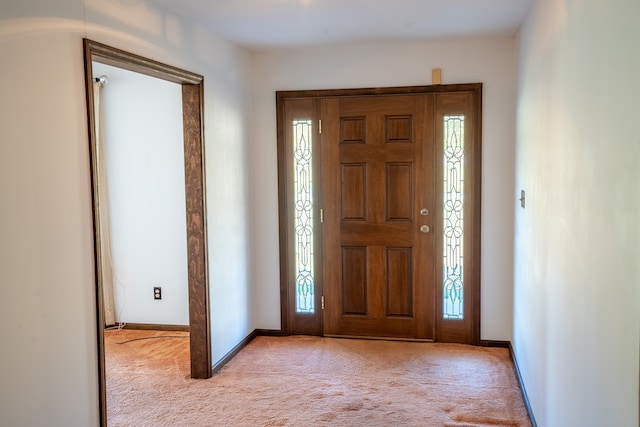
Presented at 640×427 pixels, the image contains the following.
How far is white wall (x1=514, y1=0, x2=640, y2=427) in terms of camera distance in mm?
1352

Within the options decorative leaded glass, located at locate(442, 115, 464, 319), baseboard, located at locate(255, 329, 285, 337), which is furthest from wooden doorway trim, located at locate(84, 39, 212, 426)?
decorative leaded glass, located at locate(442, 115, 464, 319)

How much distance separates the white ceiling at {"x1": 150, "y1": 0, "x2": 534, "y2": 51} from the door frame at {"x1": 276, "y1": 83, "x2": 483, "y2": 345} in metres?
0.39

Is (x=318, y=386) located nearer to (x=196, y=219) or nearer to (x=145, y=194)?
(x=196, y=219)

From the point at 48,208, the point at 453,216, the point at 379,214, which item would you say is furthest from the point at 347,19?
the point at 48,208

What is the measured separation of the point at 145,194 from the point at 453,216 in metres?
2.58

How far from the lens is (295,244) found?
457cm

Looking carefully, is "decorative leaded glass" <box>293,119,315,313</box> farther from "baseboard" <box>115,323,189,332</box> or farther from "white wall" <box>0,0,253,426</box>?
"white wall" <box>0,0,253,426</box>

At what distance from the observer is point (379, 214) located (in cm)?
438

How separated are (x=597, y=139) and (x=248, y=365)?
2.96 meters

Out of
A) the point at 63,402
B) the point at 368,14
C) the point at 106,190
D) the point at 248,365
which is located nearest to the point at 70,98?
the point at 63,402

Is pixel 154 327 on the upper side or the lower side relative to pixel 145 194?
lower

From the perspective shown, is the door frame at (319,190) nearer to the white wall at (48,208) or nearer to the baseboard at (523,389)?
the baseboard at (523,389)

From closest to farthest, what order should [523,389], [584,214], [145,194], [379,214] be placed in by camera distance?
1. [584,214]
2. [523,389]
3. [379,214]
4. [145,194]

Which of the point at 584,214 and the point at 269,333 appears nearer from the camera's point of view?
the point at 584,214
